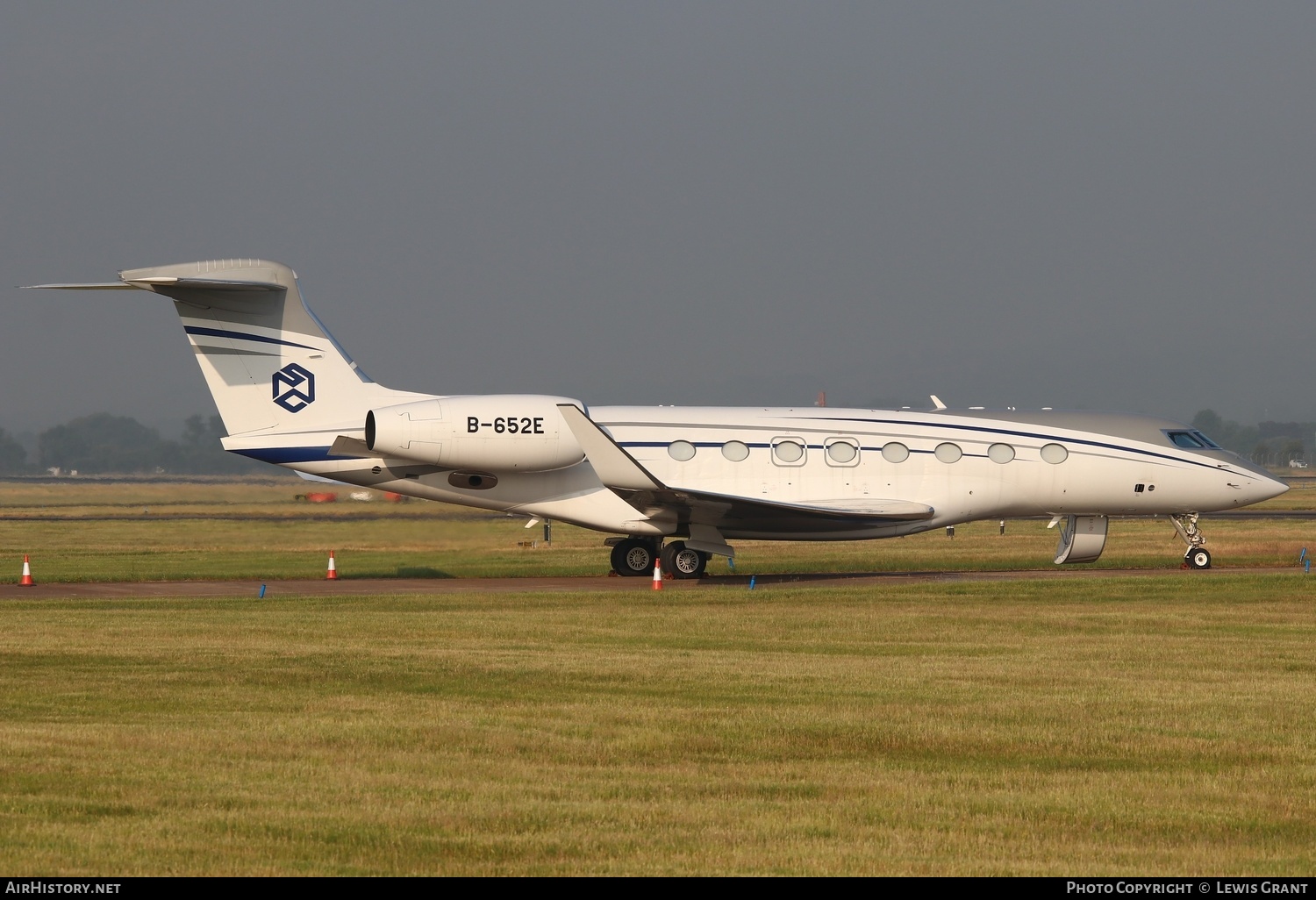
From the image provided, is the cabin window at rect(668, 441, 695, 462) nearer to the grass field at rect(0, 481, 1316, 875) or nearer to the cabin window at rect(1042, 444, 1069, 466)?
the grass field at rect(0, 481, 1316, 875)

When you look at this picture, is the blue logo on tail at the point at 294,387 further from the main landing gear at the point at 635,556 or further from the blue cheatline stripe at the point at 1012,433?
the blue cheatline stripe at the point at 1012,433

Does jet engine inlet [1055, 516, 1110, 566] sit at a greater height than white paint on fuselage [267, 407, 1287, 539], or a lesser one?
lesser

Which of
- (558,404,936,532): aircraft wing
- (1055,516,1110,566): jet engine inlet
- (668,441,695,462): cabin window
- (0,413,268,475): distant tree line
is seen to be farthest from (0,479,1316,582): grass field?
(0,413,268,475): distant tree line

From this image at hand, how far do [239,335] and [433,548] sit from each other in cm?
574

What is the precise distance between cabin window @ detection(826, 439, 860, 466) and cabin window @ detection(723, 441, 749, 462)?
1.56m

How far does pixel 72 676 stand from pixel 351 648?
3.08 metres

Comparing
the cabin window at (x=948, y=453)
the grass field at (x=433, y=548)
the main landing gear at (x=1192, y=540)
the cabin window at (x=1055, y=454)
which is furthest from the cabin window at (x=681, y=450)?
the main landing gear at (x=1192, y=540)

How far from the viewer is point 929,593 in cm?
2259

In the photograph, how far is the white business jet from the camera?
25.2m

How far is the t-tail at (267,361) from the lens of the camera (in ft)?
82.5

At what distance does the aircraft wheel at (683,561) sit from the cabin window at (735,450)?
Result: 181 cm

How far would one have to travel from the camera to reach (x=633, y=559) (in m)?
27.7

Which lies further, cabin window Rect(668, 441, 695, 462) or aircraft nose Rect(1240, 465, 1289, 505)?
aircraft nose Rect(1240, 465, 1289, 505)

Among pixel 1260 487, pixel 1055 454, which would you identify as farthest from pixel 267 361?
pixel 1260 487
